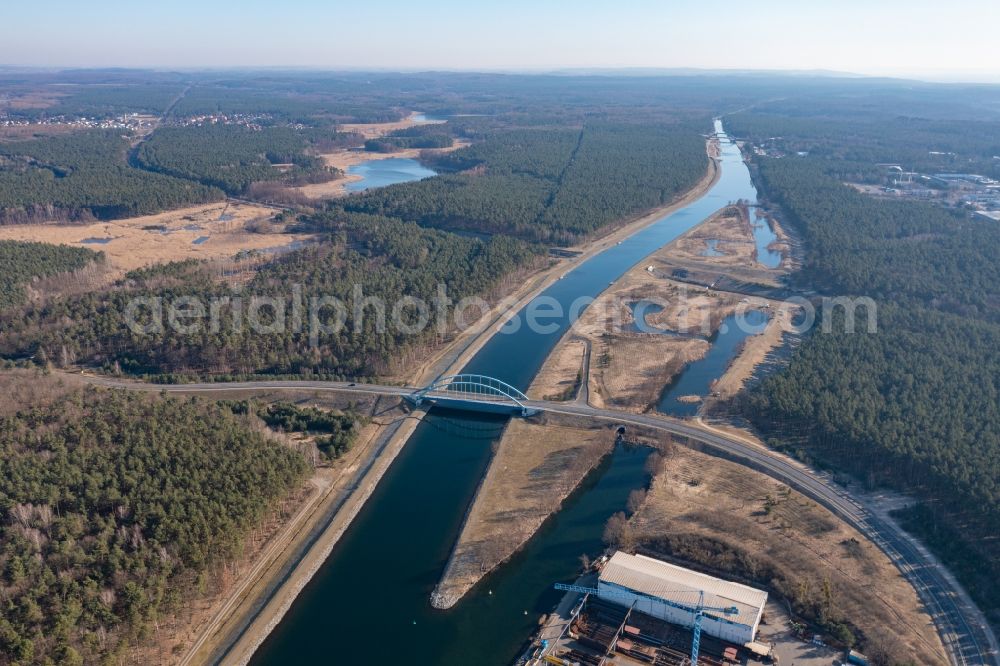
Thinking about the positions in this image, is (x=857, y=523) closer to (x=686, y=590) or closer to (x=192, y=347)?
(x=686, y=590)

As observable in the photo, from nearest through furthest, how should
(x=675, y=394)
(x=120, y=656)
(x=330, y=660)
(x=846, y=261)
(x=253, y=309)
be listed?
(x=120, y=656) → (x=330, y=660) → (x=675, y=394) → (x=253, y=309) → (x=846, y=261)

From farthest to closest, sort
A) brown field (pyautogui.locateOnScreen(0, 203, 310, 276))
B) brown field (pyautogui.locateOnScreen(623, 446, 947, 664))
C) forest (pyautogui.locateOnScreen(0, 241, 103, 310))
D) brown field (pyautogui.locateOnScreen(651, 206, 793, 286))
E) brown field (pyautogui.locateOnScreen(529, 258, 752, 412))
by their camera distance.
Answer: brown field (pyautogui.locateOnScreen(0, 203, 310, 276)) → brown field (pyautogui.locateOnScreen(651, 206, 793, 286)) → forest (pyautogui.locateOnScreen(0, 241, 103, 310)) → brown field (pyautogui.locateOnScreen(529, 258, 752, 412)) → brown field (pyautogui.locateOnScreen(623, 446, 947, 664))

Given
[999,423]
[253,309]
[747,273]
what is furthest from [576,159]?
[999,423]

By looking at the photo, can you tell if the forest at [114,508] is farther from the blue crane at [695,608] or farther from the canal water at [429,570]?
the blue crane at [695,608]

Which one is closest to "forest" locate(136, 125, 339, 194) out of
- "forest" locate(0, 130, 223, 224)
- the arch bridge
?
"forest" locate(0, 130, 223, 224)

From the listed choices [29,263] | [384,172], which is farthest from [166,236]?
[384,172]

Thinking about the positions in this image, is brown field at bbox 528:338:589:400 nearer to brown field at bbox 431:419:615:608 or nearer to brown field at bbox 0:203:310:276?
brown field at bbox 431:419:615:608

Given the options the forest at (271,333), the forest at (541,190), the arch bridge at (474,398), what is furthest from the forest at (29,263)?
the arch bridge at (474,398)
